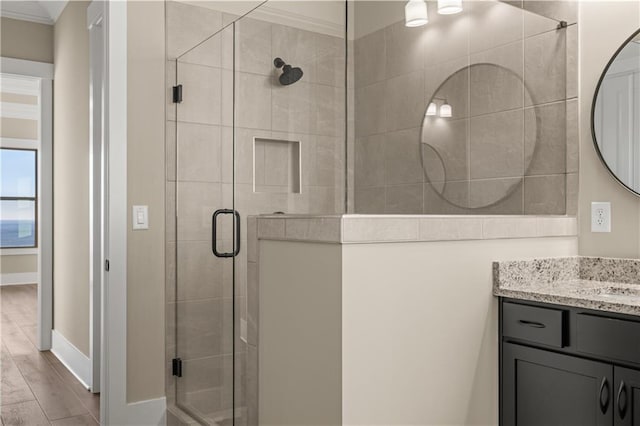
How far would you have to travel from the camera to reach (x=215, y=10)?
2.90 meters

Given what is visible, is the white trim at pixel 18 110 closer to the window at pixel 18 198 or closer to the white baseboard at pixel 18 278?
the window at pixel 18 198

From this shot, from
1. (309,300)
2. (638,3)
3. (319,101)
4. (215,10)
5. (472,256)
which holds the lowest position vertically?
(309,300)

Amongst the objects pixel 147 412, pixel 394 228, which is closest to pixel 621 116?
pixel 394 228

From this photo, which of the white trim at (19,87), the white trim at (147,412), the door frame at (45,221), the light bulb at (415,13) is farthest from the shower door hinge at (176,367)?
the white trim at (19,87)

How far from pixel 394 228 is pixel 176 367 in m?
1.72

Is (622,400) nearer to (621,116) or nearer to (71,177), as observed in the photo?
(621,116)

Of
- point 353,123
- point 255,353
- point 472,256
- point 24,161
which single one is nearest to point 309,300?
point 255,353

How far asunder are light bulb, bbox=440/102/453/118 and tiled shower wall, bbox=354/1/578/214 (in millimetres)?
53

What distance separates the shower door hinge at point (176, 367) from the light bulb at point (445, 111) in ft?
5.98

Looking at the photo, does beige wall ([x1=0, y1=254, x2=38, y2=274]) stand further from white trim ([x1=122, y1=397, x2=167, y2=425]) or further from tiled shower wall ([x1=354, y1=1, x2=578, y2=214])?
tiled shower wall ([x1=354, y1=1, x2=578, y2=214])

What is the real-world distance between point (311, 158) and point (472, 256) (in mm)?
722

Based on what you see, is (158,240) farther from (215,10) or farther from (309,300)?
(309,300)

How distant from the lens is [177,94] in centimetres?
279

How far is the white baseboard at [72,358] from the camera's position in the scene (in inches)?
142
